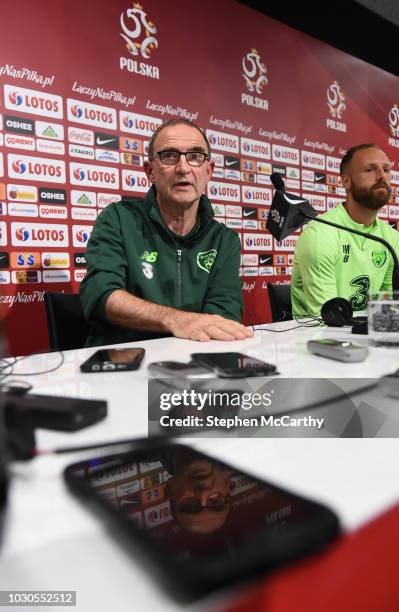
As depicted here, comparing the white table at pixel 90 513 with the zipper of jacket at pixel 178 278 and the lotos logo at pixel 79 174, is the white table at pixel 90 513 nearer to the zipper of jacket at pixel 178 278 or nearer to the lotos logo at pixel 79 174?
the zipper of jacket at pixel 178 278

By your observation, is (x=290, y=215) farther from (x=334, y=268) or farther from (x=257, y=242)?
(x=257, y=242)

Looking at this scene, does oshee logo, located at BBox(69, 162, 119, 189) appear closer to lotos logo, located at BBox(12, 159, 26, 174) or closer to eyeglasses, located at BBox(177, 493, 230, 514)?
lotos logo, located at BBox(12, 159, 26, 174)

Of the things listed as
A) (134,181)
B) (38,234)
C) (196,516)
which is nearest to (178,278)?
(38,234)

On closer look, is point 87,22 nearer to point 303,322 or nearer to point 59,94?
point 59,94

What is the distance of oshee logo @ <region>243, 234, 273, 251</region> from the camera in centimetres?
307

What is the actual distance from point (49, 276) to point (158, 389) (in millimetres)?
1772

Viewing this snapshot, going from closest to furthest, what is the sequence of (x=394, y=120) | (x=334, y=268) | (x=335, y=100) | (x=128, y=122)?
1. (x=334, y=268)
2. (x=128, y=122)
3. (x=335, y=100)
4. (x=394, y=120)

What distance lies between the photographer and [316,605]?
0.24 metres

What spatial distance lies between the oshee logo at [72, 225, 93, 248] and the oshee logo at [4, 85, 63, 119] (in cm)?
52

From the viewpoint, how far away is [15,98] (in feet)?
6.79

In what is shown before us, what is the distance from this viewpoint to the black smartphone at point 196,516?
23cm

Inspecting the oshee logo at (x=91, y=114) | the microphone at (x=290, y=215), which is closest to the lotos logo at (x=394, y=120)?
the oshee logo at (x=91, y=114)

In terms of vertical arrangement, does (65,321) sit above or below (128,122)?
below

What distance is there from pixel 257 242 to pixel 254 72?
3.59 ft
